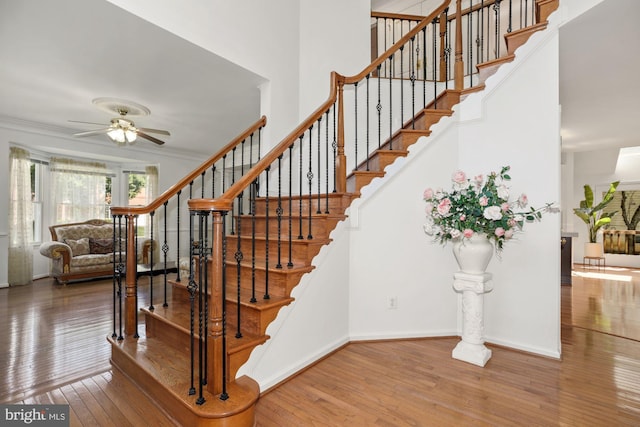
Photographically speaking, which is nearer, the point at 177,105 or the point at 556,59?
the point at 556,59

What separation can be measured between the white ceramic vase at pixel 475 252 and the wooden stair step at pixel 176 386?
1.88 m

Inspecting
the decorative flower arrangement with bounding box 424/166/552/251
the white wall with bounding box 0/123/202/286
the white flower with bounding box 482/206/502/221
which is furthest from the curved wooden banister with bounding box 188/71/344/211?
the white wall with bounding box 0/123/202/286

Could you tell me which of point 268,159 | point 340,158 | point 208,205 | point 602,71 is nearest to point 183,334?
point 208,205

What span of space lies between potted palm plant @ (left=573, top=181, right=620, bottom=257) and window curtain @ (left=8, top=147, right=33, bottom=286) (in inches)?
453

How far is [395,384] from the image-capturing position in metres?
2.21

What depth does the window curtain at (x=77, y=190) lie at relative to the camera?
20.5ft

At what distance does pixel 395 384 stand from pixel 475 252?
1211mm

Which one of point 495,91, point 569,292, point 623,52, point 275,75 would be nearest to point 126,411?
point 275,75

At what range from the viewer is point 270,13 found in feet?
11.8

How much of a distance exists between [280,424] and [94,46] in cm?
341

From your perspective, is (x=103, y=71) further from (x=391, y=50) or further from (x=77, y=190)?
(x=77, y=190)

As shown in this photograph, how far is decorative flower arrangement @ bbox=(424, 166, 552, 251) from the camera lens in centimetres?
240

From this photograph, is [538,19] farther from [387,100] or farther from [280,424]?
[280,424]

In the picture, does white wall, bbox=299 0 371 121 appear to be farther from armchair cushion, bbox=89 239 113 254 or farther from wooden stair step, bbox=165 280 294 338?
armchair cushion, bbox=89 239 113 254
